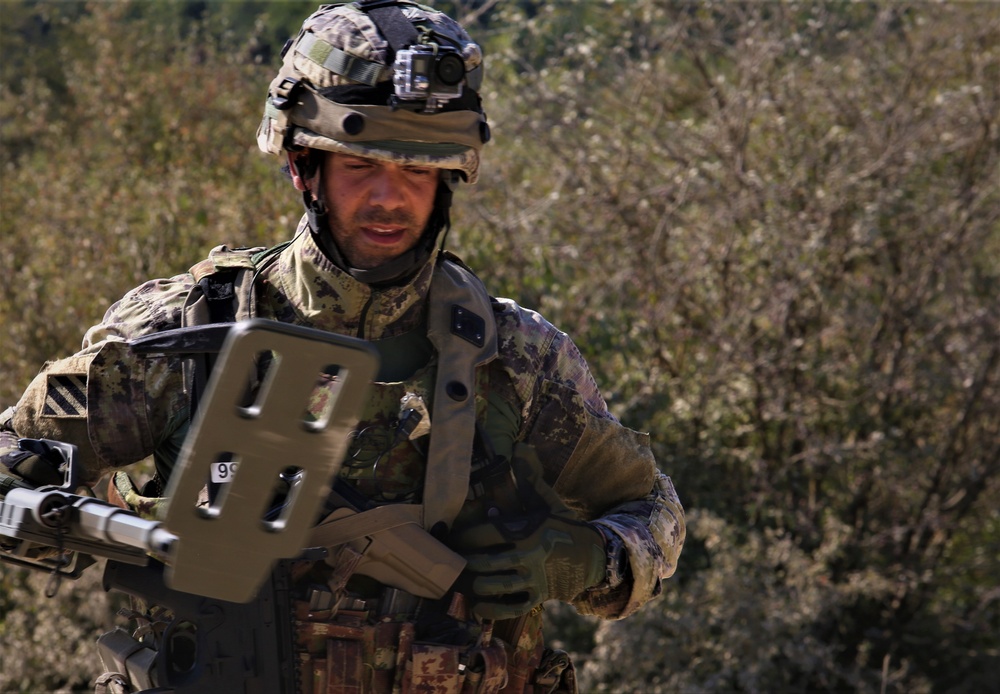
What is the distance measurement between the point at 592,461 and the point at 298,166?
0.82 metres

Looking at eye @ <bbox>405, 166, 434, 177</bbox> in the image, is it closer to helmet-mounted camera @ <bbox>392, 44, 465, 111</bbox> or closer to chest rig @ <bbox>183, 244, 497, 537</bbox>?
helmet-mounted camera @ <bbox>392, 44, 465, 111</bbox>

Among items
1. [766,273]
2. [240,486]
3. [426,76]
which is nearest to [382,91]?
[426,76]

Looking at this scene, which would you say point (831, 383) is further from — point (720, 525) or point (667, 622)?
point (667, 622)

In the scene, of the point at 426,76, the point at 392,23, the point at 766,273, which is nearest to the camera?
the point at 426,76

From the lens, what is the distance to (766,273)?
6.33 m

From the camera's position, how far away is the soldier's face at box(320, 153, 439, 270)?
239cm

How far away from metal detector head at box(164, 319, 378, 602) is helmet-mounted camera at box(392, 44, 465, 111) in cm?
80

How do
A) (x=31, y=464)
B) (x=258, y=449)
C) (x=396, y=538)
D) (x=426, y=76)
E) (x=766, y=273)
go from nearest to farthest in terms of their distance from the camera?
(x=258, y=449) < (x=31, y=464) < (x=396, y=538) < (x=426, y=76) < (x=766, y=273)

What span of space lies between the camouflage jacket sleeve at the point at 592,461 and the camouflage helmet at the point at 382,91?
0.38 m

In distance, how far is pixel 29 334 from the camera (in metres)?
6.13

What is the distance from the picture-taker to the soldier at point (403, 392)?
7.50 ft

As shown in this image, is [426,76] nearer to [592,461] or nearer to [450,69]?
[450,69]

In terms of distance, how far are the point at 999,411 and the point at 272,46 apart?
5401 mm

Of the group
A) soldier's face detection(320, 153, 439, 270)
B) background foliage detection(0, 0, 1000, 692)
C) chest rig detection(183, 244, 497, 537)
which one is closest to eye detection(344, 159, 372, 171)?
Result: soldier's face detection(320, 153, 439, 270)
